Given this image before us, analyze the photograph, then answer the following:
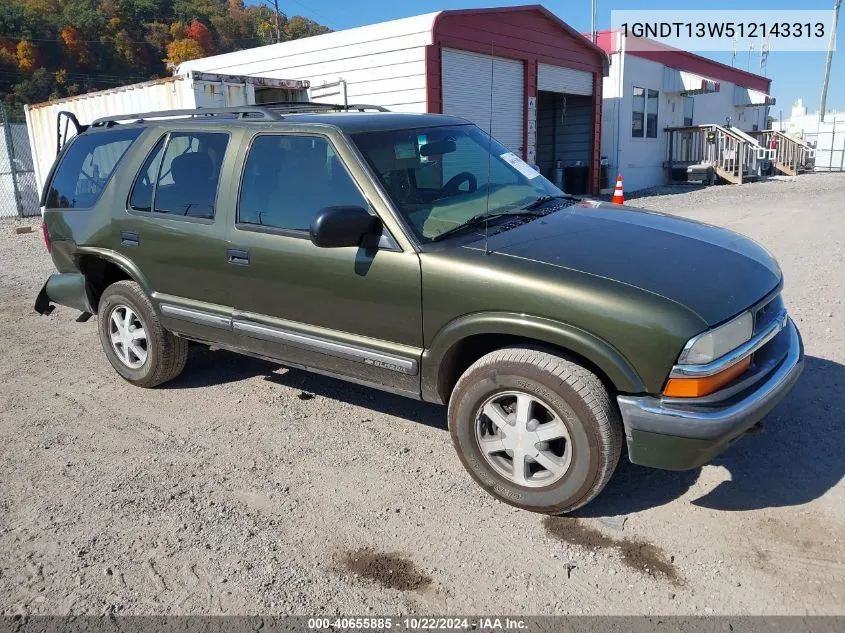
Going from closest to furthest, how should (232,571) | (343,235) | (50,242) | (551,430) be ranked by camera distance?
(232,571) → (551,430) → (343,235) → (50,242)

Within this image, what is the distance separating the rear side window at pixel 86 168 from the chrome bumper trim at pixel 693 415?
12.8 ft

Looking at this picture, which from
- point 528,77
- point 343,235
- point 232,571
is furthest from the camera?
point 528,77

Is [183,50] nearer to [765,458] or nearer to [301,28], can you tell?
[301,28]

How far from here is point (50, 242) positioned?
5.36 m

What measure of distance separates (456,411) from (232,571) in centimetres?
Result: 125

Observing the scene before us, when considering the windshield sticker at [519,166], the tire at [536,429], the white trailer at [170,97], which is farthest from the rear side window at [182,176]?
the white trailer at [170,97]

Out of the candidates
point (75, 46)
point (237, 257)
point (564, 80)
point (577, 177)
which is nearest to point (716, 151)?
point (577, 177)

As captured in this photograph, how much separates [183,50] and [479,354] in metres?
55.3

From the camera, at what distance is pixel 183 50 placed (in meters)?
51.3

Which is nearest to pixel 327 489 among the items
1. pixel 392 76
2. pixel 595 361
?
pixel 595 361

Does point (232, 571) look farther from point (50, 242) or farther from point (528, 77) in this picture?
point (528, 77)

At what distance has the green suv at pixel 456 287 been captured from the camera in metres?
2.86

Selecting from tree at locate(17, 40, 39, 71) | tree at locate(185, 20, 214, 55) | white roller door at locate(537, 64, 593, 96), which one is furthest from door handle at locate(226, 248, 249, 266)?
tree at locate(185, 20, 214, 55)

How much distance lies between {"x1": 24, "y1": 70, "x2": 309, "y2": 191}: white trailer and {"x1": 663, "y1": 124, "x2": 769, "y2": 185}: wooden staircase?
1472cm
